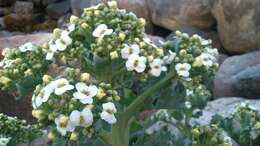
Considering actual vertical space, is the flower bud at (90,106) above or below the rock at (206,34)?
above

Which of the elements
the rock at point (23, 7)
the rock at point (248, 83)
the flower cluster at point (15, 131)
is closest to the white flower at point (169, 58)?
the flower cluster at point (15, 131)

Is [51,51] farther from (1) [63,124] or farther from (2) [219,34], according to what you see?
(2) [219,34]

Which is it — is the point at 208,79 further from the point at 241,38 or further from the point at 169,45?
the point at 241,38

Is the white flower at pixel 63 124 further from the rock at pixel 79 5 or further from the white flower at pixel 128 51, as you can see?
the rock at pixel 79 5

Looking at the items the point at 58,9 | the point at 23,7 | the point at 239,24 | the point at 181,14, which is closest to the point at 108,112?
the point at 239,24

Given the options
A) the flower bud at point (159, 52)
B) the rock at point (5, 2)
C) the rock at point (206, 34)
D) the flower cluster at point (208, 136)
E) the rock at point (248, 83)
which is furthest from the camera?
the rock at point (5, 2)

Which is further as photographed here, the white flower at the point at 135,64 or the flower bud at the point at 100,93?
the white flower at the point at 135,64

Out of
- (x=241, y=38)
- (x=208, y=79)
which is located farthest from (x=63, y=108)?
(x=241, y=38)
